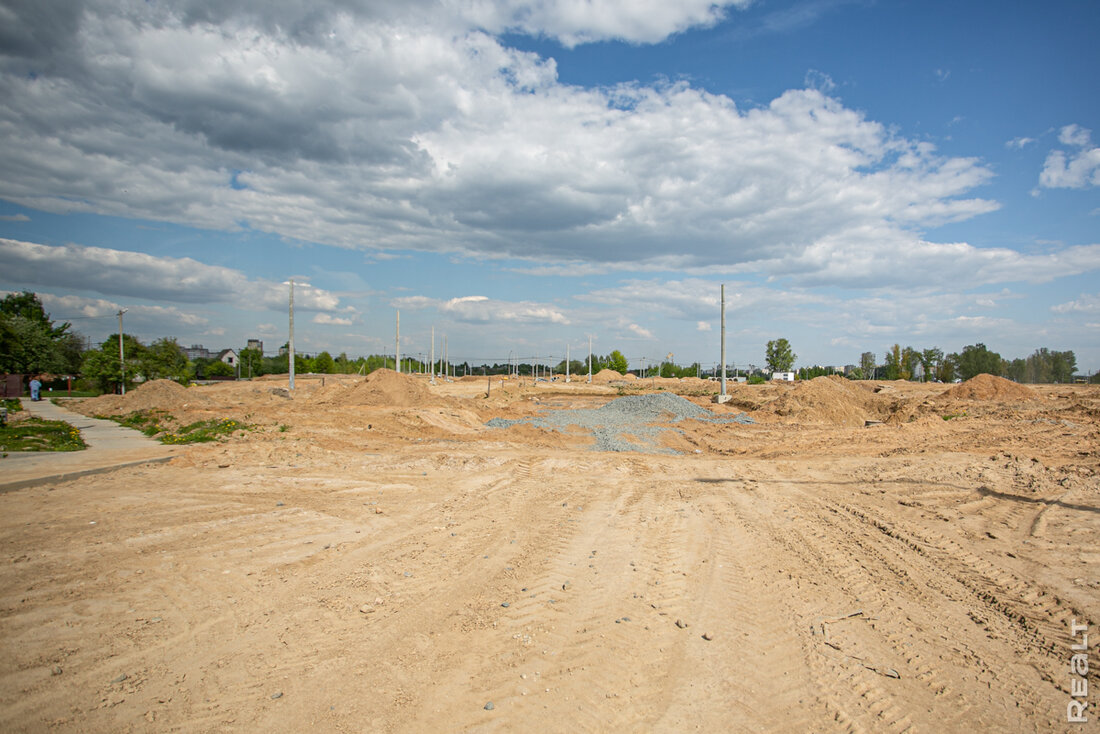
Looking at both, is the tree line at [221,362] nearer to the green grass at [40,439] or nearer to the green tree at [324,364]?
the green tree at [324,364]

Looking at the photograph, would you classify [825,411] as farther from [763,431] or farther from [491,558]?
[491,558]

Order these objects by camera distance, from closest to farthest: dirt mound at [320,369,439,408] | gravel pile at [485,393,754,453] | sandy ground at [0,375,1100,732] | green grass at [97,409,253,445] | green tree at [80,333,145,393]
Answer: sandy ground at [0,375,1100,732], green grass at [97,409,253,445], gravel pile at [485,393,754,453], dirt mound at [320,369,439,408], green tree at [80,333,145,393]

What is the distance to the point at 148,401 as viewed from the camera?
88.0 ft

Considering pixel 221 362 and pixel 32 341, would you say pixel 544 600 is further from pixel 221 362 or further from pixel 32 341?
pixel 221 362

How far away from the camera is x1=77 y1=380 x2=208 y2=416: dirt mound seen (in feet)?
83.5

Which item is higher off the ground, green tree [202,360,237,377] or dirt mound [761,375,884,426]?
green tree [202,360,237,377]

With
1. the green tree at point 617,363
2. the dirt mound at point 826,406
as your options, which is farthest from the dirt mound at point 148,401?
the green tree at point 617,363

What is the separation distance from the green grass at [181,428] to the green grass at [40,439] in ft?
6.23

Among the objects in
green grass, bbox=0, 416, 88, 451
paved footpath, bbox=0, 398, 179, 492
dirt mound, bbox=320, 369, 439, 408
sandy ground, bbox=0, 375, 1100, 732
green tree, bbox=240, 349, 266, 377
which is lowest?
sandy ground, bbox=0, 375, 1100, 732

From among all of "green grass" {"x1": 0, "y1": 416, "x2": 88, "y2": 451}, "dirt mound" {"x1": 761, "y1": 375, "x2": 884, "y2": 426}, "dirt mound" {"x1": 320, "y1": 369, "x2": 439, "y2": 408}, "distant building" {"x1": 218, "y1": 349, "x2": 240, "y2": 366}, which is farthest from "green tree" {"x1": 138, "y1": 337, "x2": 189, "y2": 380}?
"distant building" {"x1": 218, "y1": 349, "x2": 240, "y2": 366}

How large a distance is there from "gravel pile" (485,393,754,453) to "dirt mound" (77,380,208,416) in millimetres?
17078

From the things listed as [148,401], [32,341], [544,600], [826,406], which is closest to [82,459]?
[544,600]

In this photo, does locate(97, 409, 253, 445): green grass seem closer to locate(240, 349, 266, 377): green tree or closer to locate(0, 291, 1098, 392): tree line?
locate(0, 291, 1098, 392): tree line

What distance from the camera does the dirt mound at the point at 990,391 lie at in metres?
31.5
